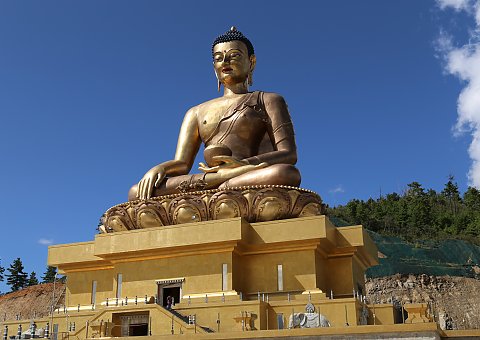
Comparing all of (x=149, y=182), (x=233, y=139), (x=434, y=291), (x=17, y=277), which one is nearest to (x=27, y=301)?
(x=17, y=277)

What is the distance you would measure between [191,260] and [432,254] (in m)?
29.4

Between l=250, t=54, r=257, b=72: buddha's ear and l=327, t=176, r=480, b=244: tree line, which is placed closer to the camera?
l=250, t=54, r=257, b=72: buddha's ear

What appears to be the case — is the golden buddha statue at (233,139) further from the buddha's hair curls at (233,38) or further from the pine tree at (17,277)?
the pine tree at (17,277)

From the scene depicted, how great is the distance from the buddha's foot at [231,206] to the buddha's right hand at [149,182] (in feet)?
1.81

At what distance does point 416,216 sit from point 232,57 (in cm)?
3664

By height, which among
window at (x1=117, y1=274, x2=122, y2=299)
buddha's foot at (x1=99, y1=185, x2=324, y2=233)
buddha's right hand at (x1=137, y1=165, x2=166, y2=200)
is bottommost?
window at (x1=117, y1=274, x2=122, y2=299)

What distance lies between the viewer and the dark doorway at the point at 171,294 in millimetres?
13617

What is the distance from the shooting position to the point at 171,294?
1371 cm

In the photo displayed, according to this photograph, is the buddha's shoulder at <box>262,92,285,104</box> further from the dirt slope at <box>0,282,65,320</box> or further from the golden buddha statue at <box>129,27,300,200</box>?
the dirt slope at <box>0,282,65,320</box>

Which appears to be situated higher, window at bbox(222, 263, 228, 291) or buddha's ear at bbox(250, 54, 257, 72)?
buddha's ear at bbox(250, 54, 257, 72)

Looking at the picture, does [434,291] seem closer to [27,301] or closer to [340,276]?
[340,276]

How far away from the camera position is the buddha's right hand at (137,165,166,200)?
49.6ft

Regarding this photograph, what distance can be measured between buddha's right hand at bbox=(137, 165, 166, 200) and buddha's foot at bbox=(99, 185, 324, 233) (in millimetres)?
553

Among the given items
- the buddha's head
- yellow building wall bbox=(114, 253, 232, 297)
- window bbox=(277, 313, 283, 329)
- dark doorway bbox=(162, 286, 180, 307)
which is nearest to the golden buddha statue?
the buddha's head
